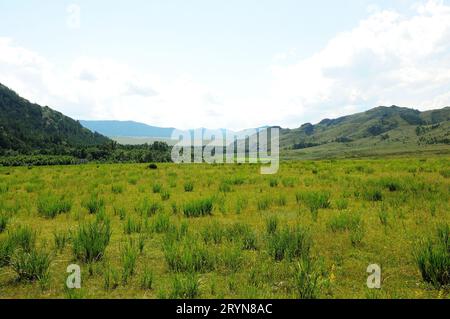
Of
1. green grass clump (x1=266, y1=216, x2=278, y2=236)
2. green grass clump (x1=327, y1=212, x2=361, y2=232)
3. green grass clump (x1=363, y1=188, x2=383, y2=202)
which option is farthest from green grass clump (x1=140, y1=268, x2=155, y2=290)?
green grass clump (x1=363, y1=188, x2=383, y2=202)

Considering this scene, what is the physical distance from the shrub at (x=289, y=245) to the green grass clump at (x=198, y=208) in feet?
14.9

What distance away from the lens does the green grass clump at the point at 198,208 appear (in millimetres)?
12031

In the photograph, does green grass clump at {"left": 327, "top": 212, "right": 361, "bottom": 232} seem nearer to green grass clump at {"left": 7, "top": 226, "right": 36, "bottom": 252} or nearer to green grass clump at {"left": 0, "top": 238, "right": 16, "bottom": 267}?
green grass clump at {"left": 7, "top": 226, "right": 36, "bottom": 252}

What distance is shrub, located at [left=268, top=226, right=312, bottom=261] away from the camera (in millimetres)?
7479

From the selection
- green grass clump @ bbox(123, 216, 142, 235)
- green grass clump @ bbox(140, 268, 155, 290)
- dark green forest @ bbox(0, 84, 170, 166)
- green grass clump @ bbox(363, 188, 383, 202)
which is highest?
dark green forest @ bbox(0, 84, 170, 166)

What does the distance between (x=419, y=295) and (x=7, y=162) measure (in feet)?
331

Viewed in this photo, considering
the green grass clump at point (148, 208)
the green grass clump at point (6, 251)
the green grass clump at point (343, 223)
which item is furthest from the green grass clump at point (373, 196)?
the green grass clump at point (6, 251)

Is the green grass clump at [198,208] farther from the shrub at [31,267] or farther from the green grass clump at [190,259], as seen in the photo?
the shrub at [31,267]

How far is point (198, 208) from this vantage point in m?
12.2

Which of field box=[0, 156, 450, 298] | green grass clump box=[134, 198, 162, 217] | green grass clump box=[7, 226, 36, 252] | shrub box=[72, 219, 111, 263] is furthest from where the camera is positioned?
green grass clump box=[134, 198, 162, 217]

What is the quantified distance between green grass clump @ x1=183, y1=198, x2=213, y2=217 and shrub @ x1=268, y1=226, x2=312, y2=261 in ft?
14.9

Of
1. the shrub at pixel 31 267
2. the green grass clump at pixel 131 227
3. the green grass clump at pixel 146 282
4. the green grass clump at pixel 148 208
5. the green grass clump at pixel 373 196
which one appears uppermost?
the green grass clump at pixel 373 196

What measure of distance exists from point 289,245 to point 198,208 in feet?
16.9
